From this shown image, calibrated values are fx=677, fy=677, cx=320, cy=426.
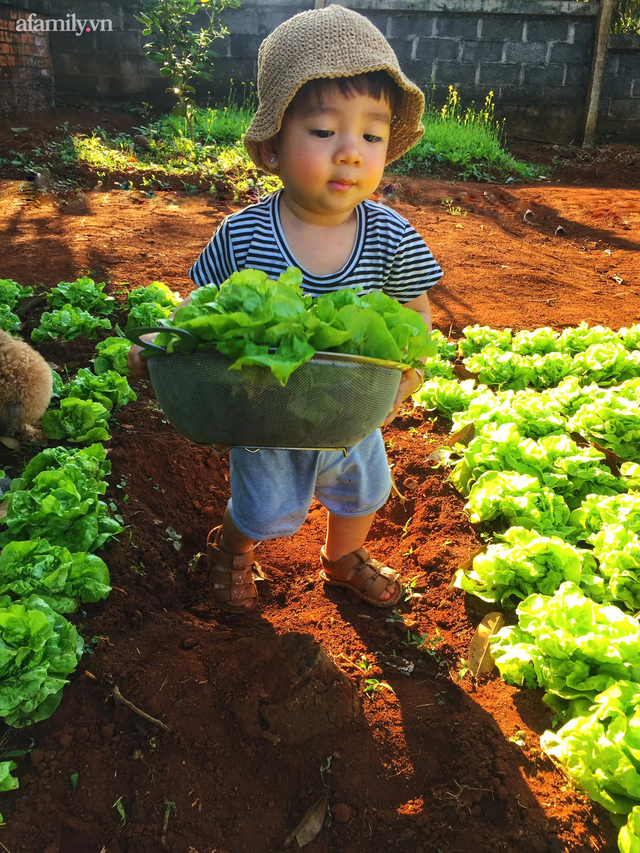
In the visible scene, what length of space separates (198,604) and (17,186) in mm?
6952

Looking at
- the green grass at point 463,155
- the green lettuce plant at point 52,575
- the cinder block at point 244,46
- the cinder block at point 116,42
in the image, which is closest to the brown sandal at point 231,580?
the green lettuce plant at point 52,575

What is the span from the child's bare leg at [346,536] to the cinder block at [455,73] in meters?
10.9

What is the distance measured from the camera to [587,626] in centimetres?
219

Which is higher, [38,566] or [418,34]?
[418,34]

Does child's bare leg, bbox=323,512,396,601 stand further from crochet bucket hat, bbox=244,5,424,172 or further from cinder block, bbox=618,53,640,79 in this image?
cinder block, bbox=618,53,640,79

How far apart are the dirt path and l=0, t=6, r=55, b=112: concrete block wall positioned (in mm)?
8658

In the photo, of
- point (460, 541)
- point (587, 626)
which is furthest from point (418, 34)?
point (587, 626)

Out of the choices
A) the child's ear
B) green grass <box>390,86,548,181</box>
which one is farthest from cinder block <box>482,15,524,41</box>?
the child's ear

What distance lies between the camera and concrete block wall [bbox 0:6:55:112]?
33.6ft

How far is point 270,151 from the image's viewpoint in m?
2.21

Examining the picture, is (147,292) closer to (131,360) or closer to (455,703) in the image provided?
(131,360)

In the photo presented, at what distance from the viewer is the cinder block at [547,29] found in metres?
11.0

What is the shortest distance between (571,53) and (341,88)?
1145 centimetres

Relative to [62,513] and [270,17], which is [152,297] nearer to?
[62,513]
